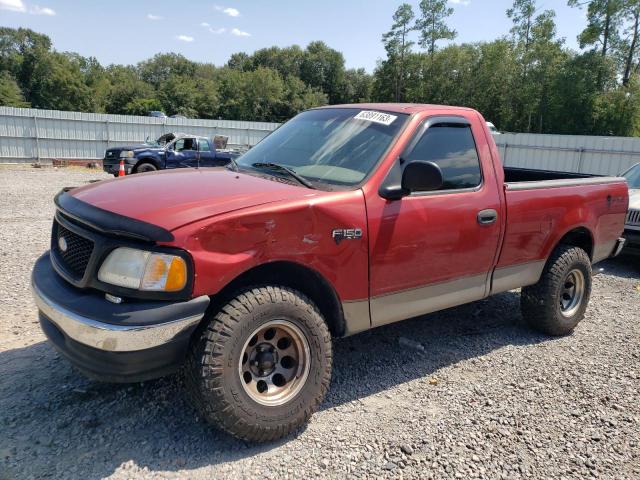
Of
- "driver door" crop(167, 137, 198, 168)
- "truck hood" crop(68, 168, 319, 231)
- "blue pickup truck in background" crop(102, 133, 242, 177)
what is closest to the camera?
"truck hood" crop(68, 168, 319, 231)

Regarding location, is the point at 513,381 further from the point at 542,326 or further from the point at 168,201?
the point at 168,201

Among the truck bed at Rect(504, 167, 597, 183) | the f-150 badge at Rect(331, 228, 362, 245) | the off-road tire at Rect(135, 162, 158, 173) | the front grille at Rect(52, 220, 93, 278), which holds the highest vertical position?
the truck bed at Rect(504, 167, 597, 183)

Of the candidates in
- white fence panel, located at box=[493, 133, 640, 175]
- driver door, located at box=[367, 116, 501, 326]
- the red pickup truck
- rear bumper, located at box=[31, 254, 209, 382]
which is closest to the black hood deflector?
the red pickup truck

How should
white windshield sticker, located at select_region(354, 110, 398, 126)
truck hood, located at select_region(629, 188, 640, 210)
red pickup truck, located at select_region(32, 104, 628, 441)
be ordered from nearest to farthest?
red pickup truck, located at select_region(32, 104, 628, 441)
white windshield sticker, located at select_region(354, 110, 398, 126)
truck hood, located at select_region(629, 188, 640, 210)

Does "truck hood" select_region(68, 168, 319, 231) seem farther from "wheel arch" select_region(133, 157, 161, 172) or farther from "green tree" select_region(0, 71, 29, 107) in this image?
"green tree" select_region(0, 71, 29, 107)

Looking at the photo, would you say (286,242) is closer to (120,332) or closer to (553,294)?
(120,332)

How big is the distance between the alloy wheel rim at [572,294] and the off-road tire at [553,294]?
5 centimetres

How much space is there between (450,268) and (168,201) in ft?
6.77

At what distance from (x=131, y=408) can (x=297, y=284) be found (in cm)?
134

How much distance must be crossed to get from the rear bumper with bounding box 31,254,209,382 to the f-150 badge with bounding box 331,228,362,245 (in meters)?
0.86

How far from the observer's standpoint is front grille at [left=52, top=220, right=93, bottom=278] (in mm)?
2689

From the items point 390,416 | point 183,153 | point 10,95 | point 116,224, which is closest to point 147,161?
point 183,153

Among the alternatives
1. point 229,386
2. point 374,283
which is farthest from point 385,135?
point 229,386

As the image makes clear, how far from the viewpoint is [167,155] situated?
56.5 ft
